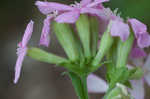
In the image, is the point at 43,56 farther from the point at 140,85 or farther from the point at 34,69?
the point at 34,69

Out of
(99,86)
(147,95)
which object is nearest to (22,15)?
(147,95)

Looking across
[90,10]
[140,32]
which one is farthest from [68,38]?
[140,32]

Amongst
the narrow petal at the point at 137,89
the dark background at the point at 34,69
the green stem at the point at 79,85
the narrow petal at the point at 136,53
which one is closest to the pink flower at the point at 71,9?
the green stem at the point at 79,85

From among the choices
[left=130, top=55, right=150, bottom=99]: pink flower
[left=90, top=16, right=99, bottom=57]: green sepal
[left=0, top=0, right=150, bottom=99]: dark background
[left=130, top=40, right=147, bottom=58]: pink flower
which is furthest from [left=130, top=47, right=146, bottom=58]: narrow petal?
[left=0, top=0, right=150, bottom=99]: dark background

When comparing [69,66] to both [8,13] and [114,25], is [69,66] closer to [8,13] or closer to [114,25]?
[114,25]

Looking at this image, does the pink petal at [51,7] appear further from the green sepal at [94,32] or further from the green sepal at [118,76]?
the green sepal at [118,76]

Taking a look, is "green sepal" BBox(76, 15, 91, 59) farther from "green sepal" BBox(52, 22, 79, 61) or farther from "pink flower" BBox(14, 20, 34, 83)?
"pink flower" BBox(14, 20, 34, 83)
